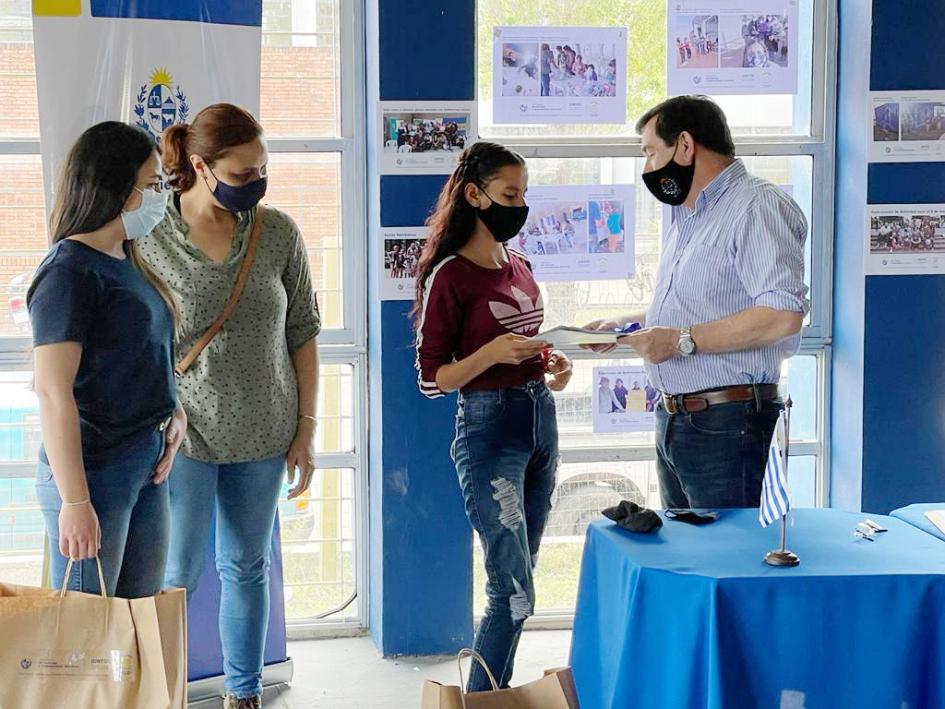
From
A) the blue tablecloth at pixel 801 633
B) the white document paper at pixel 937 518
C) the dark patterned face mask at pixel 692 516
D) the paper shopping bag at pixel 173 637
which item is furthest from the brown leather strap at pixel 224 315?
the white document paper at pixel 937 518

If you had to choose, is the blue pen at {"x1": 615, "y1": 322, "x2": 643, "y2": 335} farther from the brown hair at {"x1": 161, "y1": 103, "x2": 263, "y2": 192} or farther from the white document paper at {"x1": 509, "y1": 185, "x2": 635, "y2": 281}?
the brown hair at {"x1": 161, "y1": 103, "x2": 263, "y2": 192}

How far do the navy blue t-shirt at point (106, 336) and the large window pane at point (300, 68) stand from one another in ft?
4.57

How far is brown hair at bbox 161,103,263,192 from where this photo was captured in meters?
2.76

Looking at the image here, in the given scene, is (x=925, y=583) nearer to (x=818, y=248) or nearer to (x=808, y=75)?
(x=818, y=248)

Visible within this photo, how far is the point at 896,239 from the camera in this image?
12.3 ft

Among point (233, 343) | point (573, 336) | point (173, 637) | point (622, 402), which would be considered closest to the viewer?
point (173, 637)

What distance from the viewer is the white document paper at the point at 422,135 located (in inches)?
140

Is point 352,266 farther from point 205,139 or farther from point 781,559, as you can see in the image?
point 781,559

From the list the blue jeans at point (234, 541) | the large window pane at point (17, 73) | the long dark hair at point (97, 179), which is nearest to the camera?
the long dark hair at point (97, 179)

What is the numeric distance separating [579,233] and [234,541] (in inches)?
63.0

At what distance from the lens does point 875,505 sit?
3.82 meters

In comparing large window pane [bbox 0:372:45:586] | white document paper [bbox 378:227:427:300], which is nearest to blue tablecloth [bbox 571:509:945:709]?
white document paper [bbox 378:227:427:300]

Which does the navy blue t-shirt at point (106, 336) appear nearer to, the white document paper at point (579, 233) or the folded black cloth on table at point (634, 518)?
the folded black cloth on table at point (634, 518)

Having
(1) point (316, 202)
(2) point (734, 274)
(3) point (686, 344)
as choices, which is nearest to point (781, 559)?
(3) point (686, 344)
